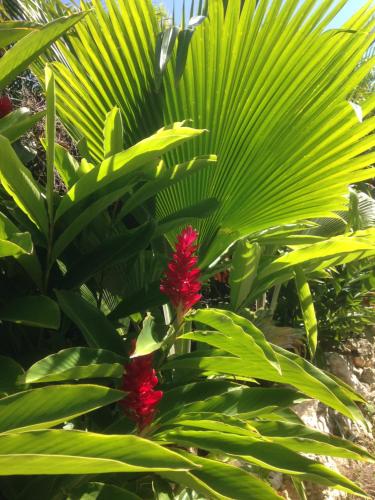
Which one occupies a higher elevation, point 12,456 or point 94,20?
point 94,20

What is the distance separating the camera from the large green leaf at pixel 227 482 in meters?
0.88

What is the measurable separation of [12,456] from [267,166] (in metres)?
0.98

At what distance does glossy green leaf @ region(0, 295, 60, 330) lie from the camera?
3.35 feet

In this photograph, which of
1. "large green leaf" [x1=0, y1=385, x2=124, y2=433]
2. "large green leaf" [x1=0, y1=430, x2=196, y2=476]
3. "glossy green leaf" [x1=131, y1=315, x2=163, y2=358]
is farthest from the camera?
"glossy green leaf" [x1=131, y1=315, x2=163, y2=358]

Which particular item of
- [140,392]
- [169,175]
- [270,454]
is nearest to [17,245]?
[140,392]

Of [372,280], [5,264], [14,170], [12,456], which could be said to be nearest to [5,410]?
[12,456]

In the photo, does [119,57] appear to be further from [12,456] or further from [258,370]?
[12,456]

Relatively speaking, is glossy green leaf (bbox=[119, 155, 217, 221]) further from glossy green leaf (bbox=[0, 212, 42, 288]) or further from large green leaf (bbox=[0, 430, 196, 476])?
large green leaf (bbox=[0, 430, 196, 476])

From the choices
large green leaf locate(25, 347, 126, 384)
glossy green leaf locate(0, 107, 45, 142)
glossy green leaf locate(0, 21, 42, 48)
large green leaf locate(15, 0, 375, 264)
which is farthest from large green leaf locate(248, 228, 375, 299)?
glossy green leaf locate(0, 21, 42, 48)

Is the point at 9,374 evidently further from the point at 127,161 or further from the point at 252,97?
the point at 252,97

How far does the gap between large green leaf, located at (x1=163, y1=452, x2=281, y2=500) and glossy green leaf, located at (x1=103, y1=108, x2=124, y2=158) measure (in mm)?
679

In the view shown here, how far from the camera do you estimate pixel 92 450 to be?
701 mm

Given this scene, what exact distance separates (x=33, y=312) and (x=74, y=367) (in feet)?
0.62

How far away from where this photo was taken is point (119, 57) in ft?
4.77
